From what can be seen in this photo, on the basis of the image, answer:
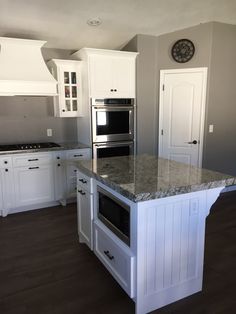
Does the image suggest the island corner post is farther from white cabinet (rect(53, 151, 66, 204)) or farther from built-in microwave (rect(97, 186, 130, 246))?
white cabinet (rect(53, 151, 66, 204))

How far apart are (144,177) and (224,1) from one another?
2.88m

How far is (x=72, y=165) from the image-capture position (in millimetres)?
4070

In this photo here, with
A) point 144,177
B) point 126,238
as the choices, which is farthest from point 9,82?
point 126,238

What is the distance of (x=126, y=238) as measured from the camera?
197 cm

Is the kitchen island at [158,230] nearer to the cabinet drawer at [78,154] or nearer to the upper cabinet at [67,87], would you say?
the cabinet drawer at [78,154]

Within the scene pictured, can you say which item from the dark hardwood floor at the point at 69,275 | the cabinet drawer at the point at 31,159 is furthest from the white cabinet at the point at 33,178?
the dark hardwood floor at the point at 69,275

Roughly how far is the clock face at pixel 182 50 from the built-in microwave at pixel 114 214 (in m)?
2.86

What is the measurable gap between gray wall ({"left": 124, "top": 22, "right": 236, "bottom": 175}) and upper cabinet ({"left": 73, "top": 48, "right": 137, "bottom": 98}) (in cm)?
18

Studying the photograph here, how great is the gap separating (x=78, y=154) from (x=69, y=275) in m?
2.03

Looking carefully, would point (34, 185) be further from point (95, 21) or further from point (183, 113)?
point (183, 113)

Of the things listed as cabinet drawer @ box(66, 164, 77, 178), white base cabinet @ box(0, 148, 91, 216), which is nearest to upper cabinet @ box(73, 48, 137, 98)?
white base cabinet @ box(0, 148, 91, 216)

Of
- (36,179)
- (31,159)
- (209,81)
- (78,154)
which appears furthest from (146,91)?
(36,179)

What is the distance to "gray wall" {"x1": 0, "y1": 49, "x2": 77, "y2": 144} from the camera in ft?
13.4

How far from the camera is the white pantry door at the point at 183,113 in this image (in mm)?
4207
